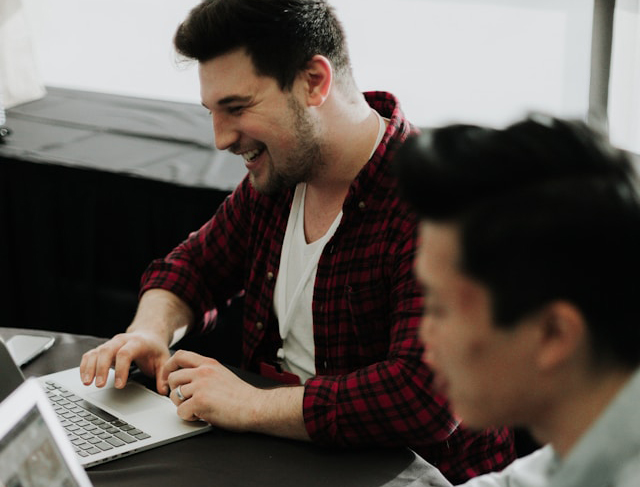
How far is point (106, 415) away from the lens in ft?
4.06

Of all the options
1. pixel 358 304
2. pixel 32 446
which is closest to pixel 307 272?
pixel 358 304

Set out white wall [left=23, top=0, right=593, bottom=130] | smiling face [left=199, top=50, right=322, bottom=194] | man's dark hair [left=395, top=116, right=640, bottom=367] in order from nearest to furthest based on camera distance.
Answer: man's dark hair [left=395, top=116, right=640, bottom=367], smiling face [left=199, top=50, right=322, bottom=194], white wall [left=23, top=0, right=593, bottom=130]

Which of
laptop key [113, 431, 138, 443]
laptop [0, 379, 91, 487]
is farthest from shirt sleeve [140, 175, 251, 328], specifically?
laptop [0, 379, 91, 487]

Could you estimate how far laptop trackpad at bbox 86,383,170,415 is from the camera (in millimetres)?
1262

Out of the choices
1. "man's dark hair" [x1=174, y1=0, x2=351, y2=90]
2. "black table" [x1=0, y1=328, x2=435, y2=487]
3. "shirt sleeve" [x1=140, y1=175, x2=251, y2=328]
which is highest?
"man's dark hair" [x1=174, y1=0, x2=351, y2=90]

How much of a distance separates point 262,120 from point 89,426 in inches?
22.8

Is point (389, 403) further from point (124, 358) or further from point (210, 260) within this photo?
point (210, 260)

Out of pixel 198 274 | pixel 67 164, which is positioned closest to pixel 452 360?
pixel 198 274

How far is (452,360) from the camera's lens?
0.74 meters

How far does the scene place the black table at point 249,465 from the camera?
43.0 inches

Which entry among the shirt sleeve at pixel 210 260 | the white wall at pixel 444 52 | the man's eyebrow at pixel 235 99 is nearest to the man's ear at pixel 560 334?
the man's eyebrow at pixel 235 99

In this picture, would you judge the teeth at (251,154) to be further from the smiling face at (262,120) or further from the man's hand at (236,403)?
the man's hand at (236,403)

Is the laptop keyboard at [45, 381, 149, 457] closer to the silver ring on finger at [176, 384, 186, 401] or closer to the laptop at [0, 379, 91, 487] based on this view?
the silver ring on finger at [176, 384, 186, 401]

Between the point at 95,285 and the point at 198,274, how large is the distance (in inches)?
32.0
